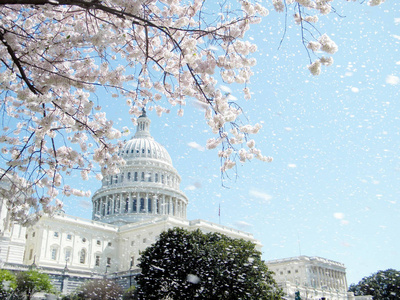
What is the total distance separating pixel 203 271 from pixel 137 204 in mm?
56670

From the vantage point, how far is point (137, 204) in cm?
8350

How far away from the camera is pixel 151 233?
68.8 metres

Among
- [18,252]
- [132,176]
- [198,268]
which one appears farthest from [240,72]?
[132,176]

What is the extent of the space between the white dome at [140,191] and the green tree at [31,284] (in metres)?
42.9

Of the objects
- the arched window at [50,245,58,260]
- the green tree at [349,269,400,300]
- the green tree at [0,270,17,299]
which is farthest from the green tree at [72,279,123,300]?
the green tree at [349,269,400,300]

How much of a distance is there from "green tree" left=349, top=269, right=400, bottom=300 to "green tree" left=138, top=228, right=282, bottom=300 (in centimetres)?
4402

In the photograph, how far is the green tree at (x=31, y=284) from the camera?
117 ft

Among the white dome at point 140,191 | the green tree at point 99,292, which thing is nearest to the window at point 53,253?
the white dome at point 140,191

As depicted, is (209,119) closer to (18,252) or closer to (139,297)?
(139,297)

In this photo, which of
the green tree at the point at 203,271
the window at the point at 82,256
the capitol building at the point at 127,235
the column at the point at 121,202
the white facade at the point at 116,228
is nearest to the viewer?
the green tree at the point at 203,271

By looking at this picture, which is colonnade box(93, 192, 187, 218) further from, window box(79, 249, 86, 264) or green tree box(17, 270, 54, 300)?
green tree box(17, 270, 54, 300)

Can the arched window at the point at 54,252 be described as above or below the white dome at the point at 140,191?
below

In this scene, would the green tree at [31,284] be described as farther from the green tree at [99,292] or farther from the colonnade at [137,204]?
the colonnade at [137,204]

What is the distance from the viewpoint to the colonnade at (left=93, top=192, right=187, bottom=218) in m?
83.4
